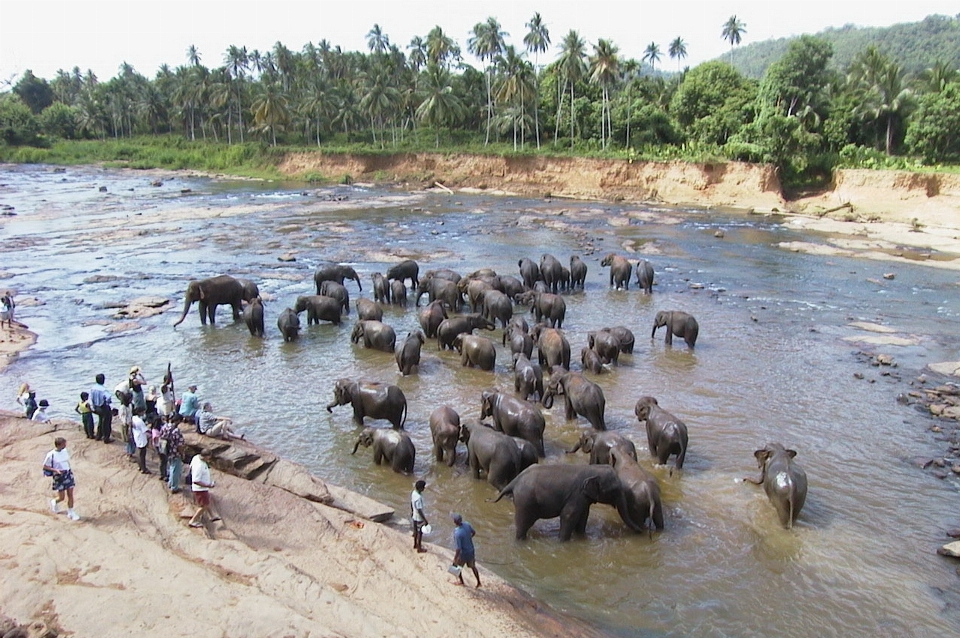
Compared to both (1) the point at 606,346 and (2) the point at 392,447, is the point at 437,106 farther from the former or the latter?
(2) the point at 392,447

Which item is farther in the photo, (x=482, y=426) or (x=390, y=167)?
(x=390, y=167)

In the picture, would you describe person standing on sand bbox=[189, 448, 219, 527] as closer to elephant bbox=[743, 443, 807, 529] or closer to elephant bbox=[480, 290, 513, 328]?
elephant bbox=[743, 443, 807, 529]

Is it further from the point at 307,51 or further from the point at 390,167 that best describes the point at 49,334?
the point at 307,51

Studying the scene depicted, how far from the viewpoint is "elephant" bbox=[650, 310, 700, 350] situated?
18750 millimetres

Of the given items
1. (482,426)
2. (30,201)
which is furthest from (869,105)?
(30,201)

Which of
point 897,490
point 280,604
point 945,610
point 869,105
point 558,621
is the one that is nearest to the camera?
point 280,604

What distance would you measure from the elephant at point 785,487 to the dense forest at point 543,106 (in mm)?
43007

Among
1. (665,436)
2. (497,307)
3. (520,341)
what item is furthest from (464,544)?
(497,307)

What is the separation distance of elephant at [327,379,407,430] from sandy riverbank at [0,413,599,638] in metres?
3.30

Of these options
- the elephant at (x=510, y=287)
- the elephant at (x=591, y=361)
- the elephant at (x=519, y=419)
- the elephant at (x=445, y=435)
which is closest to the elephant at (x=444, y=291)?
the elephant at (x=510, y=287)

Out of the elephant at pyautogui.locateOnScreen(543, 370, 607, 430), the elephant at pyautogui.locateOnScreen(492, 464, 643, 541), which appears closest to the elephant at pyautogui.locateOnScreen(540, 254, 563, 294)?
the elephant at pyautogui.locateOnScreen(543, 370, 607, 430)

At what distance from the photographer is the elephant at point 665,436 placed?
11.9 m

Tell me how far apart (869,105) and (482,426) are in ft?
170

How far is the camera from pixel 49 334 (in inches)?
786
